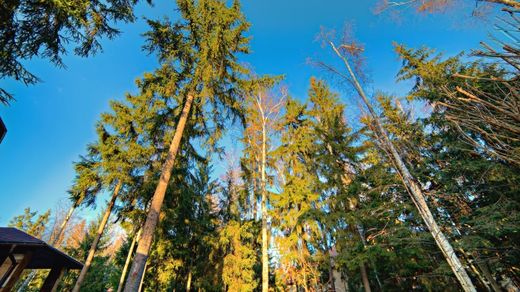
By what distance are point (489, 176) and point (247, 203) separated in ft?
37.1

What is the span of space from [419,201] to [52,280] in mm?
11400

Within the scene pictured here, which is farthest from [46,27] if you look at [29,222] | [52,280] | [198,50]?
[29,222]

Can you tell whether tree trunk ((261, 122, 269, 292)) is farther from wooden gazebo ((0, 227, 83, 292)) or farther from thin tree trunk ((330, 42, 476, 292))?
wooden gazebo ((0, 227, 83, 292))

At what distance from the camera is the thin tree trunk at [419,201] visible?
4.27 m

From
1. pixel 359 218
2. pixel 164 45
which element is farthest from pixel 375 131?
pixel 164 45

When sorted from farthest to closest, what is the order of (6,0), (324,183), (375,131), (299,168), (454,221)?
(299,168), (324,183), (454,221), (375,131), (6,0)

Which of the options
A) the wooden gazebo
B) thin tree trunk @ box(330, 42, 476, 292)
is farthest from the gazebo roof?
thin tree trunk @ box(330, 42, 476, 292)

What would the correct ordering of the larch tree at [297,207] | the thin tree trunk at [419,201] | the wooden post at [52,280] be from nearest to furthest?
the thin tree trunk at [419,201] < the wooden post at [52,280] < the larch tree at [297,207]

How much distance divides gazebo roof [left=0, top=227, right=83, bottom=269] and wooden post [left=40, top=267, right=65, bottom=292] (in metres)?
0.13

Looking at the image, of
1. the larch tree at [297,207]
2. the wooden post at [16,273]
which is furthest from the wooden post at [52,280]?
the larch tree at [297,207]

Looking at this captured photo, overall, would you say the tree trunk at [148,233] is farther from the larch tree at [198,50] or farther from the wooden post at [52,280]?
the wooden post at [52,280]

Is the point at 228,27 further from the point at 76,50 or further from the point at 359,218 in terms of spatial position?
the point at 359,218

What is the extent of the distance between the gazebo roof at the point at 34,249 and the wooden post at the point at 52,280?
0.13m

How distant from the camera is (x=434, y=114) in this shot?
376 inches
